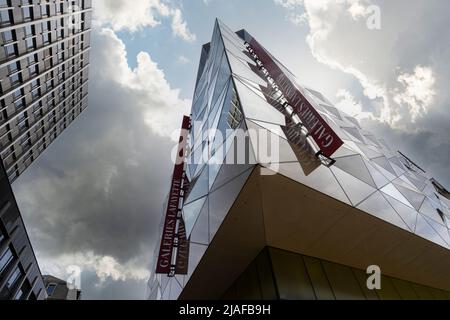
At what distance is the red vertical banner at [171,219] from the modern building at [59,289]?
183ft

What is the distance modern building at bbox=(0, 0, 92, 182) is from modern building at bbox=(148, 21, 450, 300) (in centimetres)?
A: 4048

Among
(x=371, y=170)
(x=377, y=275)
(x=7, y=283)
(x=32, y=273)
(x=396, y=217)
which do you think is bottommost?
(x=377, y=275)

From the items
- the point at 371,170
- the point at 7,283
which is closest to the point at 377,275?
the point at 371,170

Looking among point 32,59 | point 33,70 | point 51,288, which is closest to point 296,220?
point 32,59

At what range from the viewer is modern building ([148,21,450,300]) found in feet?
26.2

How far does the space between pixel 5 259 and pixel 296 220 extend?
28064 mm

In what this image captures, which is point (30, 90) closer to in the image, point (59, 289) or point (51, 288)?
point (59, 289)

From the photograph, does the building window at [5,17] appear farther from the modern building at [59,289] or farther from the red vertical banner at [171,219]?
the modern building at [59,289]

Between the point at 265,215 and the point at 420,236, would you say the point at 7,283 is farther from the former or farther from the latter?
the point at 420,236

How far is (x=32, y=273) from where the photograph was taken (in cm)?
2983
